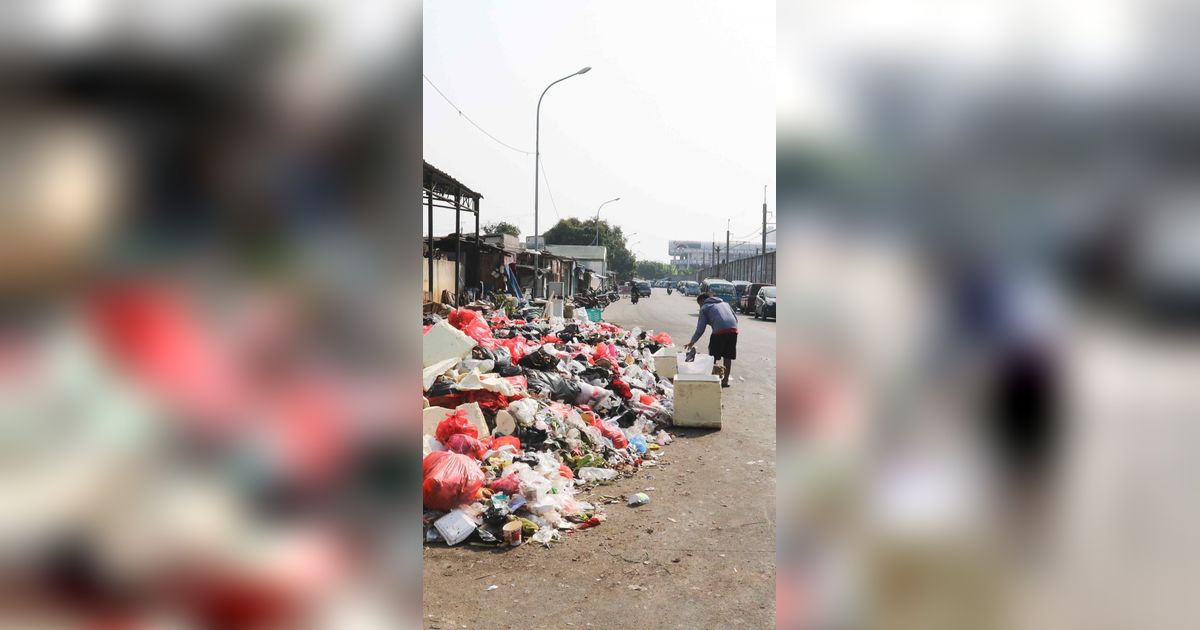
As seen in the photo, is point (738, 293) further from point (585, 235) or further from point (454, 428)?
A: point (585, 235)

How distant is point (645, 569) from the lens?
3.96 m

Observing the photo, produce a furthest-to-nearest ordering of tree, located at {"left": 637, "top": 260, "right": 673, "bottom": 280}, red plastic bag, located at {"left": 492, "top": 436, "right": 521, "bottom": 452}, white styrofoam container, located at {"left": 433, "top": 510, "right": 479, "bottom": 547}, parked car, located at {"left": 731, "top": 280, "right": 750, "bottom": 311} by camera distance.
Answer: tree, located at {"left": 637, "top": 260, "right": 673, "bottom": 280} < parked car, located at {"left": 731, "top": 280, "right": 750, "bottom": 311} < red plastic bag, located at {"left": 492, "top": 436, "right": 521, "bottom": 452} < white styrofoam container, located at {"left": 433, "top": 510, "right": 479, "bottom": 547}

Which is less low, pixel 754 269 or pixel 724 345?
pixel 754 269

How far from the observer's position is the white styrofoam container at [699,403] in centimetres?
759

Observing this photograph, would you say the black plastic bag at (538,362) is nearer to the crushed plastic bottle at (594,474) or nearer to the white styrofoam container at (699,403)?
the white styrofoam container at (699,403)

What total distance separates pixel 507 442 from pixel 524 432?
0.39 metres

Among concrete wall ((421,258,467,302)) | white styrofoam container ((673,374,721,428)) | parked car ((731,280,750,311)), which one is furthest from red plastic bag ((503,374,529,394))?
parked car ((731,280,750,311))

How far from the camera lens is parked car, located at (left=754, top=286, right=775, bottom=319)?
25531 millimetres

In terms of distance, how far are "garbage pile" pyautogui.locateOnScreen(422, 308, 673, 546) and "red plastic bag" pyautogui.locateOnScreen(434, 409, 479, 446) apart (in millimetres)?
10

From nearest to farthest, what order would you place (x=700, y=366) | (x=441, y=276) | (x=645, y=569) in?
(x=645, y=569), (x=700, y=366), (x=441, y=276)

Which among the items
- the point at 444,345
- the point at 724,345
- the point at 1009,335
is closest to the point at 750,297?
the point at 724,345

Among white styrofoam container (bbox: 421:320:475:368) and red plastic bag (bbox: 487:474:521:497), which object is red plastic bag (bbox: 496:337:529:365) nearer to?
white styrofoam container (bbox: 421:320:475:368)

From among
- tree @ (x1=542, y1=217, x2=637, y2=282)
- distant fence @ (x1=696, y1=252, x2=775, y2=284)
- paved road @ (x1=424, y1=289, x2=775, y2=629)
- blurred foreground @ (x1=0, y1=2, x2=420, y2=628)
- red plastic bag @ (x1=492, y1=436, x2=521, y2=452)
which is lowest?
paved road @ (x1=424, y1=289, x2=775, y2=629)

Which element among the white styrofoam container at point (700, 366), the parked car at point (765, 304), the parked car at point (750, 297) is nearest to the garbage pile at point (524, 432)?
the white styrofoam container at point (700, 366)
